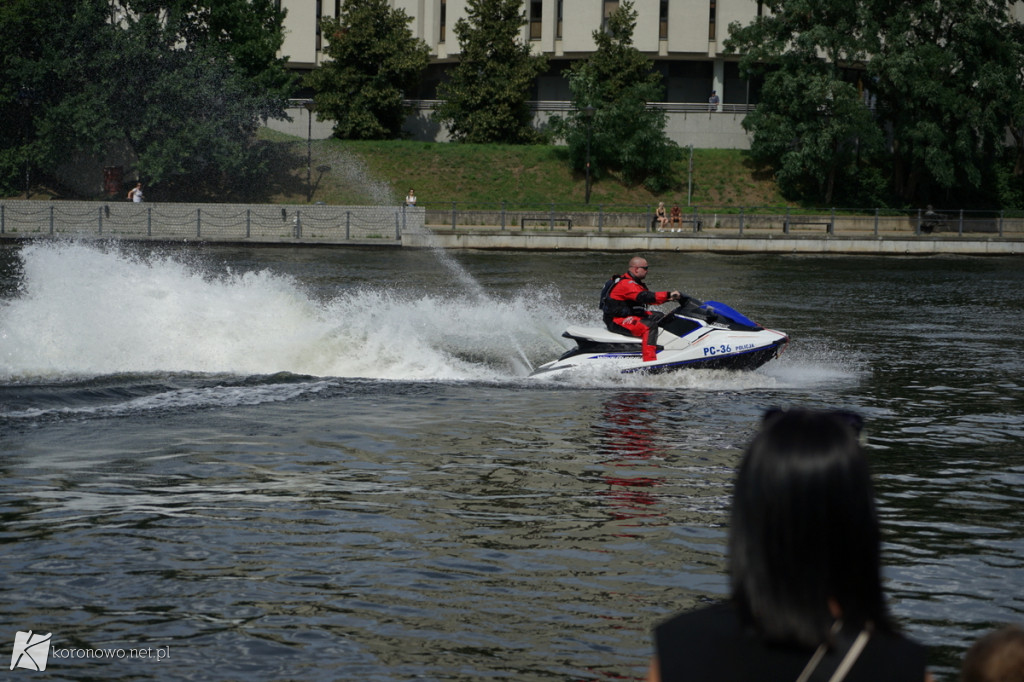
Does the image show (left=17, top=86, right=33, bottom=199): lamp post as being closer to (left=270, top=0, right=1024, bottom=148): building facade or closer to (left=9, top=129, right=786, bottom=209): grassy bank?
(left=9, top=129, right=786, bottom=209): grassy bank

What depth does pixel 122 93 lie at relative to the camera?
5722 cm

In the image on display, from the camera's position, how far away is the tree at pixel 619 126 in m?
63.4

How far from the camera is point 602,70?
68.0 meters

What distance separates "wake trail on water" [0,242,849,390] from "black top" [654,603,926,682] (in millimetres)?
13930

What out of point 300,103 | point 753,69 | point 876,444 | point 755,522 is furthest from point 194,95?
point 755,522

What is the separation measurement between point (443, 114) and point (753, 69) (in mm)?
18235

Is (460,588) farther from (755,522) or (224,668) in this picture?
(755,522)

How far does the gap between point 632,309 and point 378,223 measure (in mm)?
35103

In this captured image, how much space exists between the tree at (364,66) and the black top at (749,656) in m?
68.7

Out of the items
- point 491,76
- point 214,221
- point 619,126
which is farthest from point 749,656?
point 491,76
